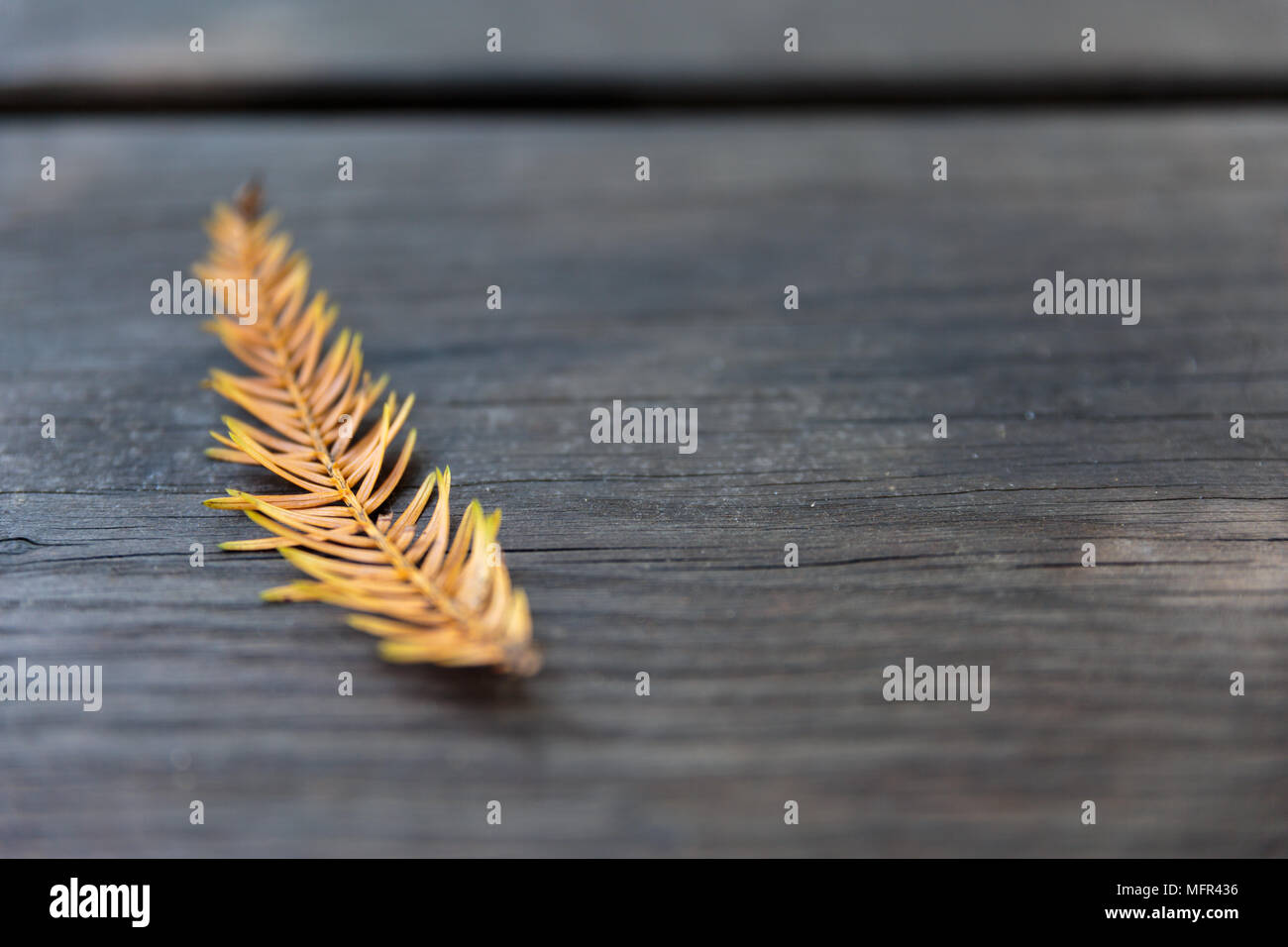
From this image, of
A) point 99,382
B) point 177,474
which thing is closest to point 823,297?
point 177,474

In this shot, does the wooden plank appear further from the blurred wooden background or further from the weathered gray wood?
the weathered gray wood

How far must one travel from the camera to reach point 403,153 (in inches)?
61.3

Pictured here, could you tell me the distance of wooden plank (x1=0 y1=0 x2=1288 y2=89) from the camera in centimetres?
166

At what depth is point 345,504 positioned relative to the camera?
95 cm

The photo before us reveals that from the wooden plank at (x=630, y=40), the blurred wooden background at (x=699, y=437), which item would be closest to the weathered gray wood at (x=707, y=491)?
A: the blurred wooden background at (x=699, y=437)

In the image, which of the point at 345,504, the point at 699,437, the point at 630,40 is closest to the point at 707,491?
the point at 699,437

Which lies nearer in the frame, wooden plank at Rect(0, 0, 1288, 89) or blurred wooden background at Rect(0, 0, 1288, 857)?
blurred wooden background at Rect(0, 0, 1288, 857)

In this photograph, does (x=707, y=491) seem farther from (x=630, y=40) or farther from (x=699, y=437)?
(x=630, y=40)

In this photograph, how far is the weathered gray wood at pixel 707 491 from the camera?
2.56 ft

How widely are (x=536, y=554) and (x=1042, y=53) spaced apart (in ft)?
4.78

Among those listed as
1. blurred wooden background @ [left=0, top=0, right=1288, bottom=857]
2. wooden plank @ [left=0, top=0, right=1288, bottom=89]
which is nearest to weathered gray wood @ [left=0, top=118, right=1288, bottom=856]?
blurred wooden background @ [left=0, top=0, right=1288, bottom=857]

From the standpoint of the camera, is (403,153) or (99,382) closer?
(99,382)

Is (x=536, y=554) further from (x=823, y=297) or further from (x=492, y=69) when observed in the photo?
(x=492, y=69)

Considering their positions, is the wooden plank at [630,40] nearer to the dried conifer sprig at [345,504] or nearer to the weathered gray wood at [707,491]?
the weathered gray wood at [707,491]
